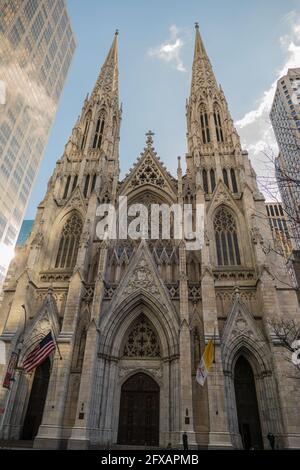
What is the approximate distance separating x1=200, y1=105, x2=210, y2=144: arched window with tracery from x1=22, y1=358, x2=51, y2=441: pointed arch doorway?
26091mm

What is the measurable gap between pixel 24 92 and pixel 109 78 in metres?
16.1

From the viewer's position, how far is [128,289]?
21.2m

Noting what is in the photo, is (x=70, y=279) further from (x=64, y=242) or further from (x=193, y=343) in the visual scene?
(x=193, y=343)

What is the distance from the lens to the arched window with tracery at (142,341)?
2047cm

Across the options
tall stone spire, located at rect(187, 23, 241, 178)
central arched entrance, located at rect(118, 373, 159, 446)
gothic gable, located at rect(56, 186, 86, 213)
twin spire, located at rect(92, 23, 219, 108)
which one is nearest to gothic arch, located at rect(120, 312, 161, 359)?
central arched entrance, located at rect(118, 373, 159, 446)

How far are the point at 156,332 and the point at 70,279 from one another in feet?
24.2

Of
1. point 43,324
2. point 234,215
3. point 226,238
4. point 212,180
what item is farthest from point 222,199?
point 43,324

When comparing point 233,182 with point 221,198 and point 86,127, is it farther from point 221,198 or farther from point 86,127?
point 86,127

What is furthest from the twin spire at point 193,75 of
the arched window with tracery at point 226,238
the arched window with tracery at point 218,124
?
the arched window with tracery at point 226,238

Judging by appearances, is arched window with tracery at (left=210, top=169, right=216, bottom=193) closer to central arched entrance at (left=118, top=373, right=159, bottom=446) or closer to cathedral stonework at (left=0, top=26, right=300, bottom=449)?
cathedral stonework at (left=0, top=26, right=300, bottom=449)

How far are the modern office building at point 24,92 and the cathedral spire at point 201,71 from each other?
88.4 ft

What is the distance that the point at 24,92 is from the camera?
47.5 metres
